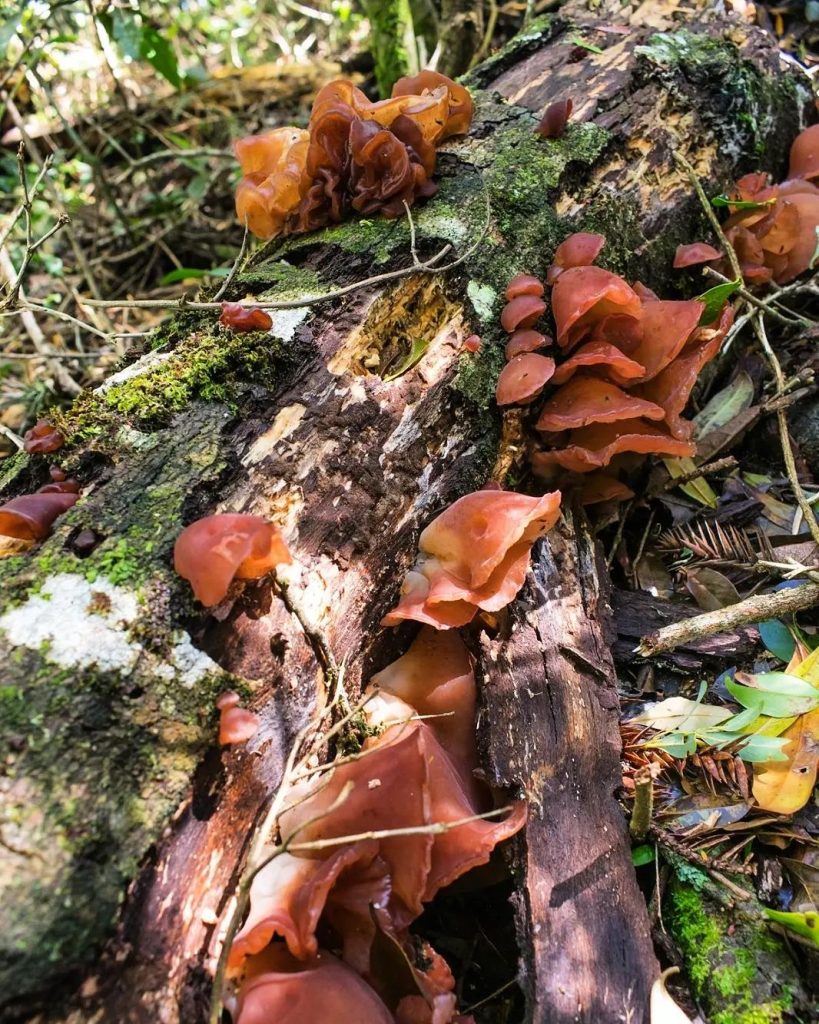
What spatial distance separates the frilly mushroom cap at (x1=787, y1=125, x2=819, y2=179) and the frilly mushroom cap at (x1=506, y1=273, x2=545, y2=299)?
7.50 feet

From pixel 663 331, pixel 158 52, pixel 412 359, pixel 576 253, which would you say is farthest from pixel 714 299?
pixel 158 52

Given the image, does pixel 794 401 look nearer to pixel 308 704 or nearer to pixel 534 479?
pixel 534 479

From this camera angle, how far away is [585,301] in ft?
9.90

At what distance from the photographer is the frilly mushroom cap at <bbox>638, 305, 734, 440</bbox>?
3.12 metres

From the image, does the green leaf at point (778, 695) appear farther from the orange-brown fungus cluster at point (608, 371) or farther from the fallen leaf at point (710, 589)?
the orange-brown fungus cluster at point (608, 371)

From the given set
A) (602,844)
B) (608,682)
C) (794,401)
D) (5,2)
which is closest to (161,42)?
(5,2)

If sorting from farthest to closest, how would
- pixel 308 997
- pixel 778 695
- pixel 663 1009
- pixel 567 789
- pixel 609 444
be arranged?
pixel 609 444 → pixel 778 695 → pixel 567 789 → pixel 663 1009 → pixel 308 997

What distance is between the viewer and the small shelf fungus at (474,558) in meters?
2.64

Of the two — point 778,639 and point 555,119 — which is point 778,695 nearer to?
point 778,639

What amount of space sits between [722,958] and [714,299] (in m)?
2.60

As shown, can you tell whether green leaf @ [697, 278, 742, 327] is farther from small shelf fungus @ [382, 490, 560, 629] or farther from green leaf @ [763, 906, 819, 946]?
green leaf @ [763, 906, 819, 946]

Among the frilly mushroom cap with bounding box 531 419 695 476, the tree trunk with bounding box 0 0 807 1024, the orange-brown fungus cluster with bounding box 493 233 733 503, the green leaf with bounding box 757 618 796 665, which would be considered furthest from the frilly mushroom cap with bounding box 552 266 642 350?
the green leaf with bounding box 757 618 796 665

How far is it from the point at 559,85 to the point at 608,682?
10.6 ft

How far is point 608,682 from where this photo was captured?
279cm
